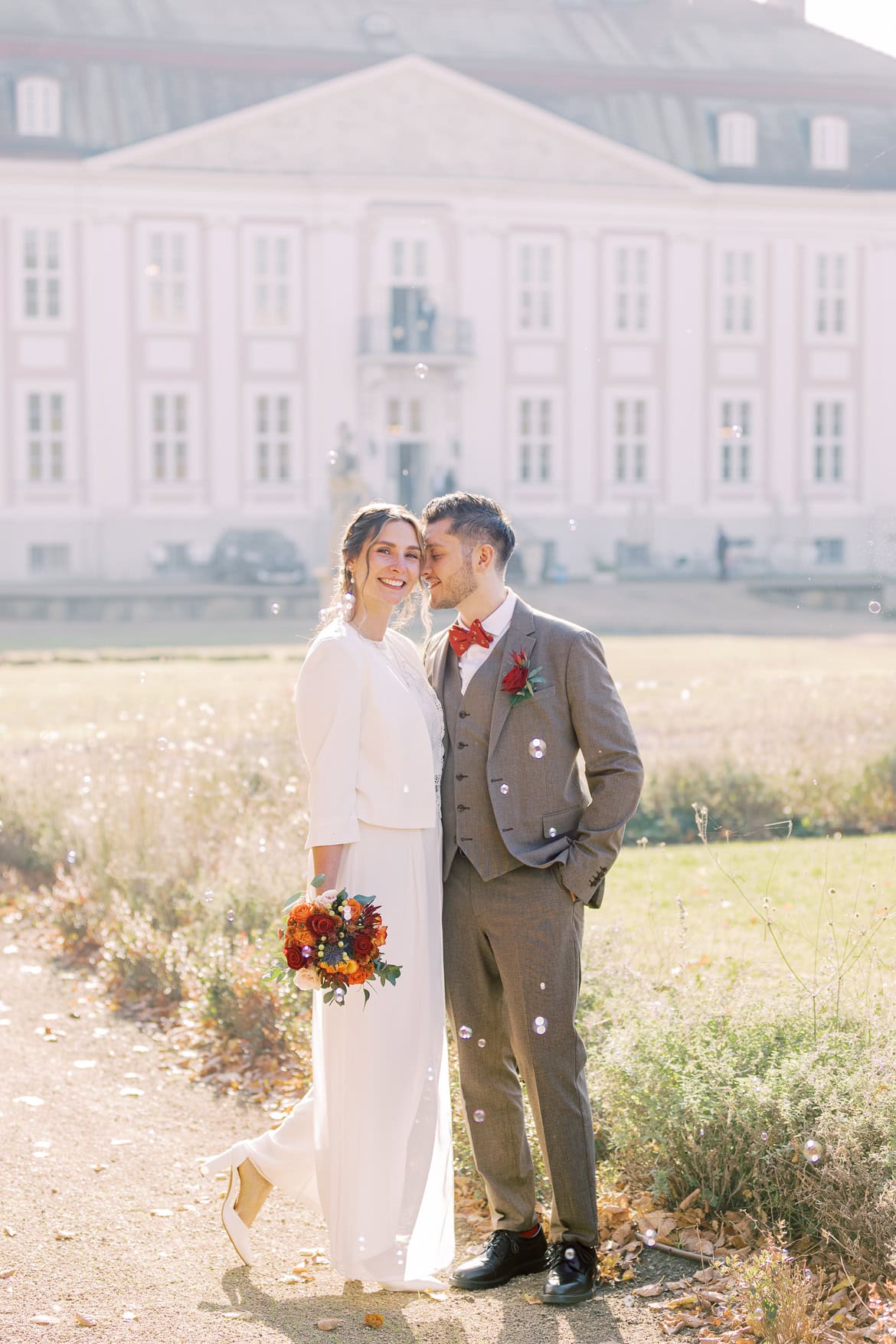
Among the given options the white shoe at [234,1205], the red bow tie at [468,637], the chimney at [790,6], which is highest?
the chimney at [790,6]

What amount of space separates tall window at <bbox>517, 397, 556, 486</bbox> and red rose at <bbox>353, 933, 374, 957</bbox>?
34.8m

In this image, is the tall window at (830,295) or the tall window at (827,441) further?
the tall window at (827,441)

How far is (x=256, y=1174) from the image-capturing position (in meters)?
3.99

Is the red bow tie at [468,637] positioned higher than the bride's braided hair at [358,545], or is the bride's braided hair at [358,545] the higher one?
the bride's braided hair at [358,545]

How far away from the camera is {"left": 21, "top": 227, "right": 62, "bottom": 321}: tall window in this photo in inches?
1391

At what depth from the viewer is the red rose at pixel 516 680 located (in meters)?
3.72

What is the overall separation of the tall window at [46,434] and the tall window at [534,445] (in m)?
10.4

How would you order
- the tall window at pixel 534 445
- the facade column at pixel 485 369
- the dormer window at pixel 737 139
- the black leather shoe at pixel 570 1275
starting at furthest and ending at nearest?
the dormer window at pixel 737 139 < the tall window at pixel 534 445 < the facade column at pixel 485 369 < the black leather shoe at pixel 570 1275

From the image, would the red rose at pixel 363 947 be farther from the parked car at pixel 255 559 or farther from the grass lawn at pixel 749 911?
the parked car at pixel 255 559

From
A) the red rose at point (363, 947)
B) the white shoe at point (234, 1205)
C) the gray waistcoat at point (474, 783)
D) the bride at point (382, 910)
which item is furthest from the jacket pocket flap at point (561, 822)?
the white shoe at point (234, 1205)

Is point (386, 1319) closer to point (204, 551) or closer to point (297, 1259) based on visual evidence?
point (297, 1259)

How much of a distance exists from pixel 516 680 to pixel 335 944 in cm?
73

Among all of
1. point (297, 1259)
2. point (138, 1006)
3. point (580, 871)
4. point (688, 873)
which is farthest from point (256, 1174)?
point (688, 873)

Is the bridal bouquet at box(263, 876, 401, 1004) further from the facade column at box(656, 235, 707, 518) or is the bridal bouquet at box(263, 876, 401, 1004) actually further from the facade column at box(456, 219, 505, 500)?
the facade column at box(656, 235, 707, 518)
